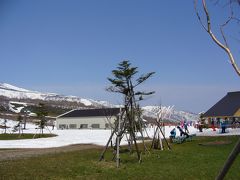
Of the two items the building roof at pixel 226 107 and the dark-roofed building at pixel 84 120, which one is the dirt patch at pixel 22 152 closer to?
the building roof at pixel 226 107

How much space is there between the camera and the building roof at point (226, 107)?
157 ft

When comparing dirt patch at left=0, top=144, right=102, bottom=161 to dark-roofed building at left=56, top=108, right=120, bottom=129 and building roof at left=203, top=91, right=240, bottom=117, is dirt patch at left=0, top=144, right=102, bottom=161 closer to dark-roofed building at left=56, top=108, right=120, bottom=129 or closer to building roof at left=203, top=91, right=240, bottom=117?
building roof at left=203, top=91, right=240, bottom=117

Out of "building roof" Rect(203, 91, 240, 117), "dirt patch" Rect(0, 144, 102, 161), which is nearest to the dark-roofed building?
"building roof" Rect(203, 91, 240, 117)

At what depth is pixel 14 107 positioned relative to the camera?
95.7 meters

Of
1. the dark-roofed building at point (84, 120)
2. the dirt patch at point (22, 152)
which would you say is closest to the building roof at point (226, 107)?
the dark-roofed building at point (84, 120)

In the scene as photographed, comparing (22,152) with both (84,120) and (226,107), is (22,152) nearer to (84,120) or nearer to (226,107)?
(226,107)

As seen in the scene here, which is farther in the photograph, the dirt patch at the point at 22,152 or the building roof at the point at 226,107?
the building roof at the point at 226,107

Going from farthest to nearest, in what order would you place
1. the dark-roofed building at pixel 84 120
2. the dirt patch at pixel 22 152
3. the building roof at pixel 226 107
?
the dark-roofed building at pixel 84 120 < the building roof at pixel 226 107 < the dirt patch at pixel 22 152

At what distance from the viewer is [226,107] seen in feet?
163

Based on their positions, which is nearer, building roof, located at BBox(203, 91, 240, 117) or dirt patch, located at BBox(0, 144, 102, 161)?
dirt patch, located at BBox(0, 144, 102, 161)

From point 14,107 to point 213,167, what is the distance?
89.1 meters

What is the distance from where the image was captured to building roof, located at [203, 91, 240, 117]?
47.9 metres

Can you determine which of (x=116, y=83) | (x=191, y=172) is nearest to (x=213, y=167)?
(x=191, y=172)

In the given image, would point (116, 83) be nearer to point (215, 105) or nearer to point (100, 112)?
point (215, 105)
